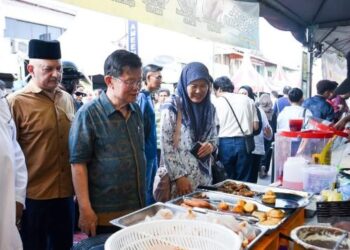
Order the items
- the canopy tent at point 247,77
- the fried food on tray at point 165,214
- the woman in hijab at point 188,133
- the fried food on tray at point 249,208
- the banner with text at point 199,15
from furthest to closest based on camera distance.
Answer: the canopy tent at point 247,77 < the woman in hijab at point 188,133 < the banner with text at point 199,15 < the fried food on tray at point 249,208 < the fried food on tray at point 165,214

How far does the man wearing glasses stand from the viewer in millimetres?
1660

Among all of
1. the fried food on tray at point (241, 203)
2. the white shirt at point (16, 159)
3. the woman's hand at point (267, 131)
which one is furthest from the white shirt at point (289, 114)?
the white shirt at point (16, 159)

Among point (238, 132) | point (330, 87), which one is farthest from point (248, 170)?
point (330, 87)

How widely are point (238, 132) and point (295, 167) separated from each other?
1.76m

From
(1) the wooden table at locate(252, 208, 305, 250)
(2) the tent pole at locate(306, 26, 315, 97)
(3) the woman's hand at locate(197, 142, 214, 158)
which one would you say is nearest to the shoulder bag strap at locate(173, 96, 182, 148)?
(3) the woman's hand at locate(197, 142, 214, 158)

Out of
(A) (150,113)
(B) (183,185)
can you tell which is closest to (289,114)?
(A) (150,113)

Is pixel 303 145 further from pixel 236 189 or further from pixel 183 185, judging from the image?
pixel 183 185

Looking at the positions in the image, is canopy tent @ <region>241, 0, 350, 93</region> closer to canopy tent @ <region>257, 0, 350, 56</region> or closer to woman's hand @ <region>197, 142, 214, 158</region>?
canopy tent @ <region>257, 0, 350, 56</region>

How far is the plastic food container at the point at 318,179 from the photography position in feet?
6.13

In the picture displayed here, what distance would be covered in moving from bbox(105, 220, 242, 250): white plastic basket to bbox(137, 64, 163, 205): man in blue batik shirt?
1839 millimetres

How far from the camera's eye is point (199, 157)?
2.16 meters

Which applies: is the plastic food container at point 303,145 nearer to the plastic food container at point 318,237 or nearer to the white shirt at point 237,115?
A: the plastic food container at point 318,237

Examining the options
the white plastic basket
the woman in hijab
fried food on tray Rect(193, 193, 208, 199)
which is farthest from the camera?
the woman in hijab

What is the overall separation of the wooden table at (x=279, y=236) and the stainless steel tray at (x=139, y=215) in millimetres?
324
